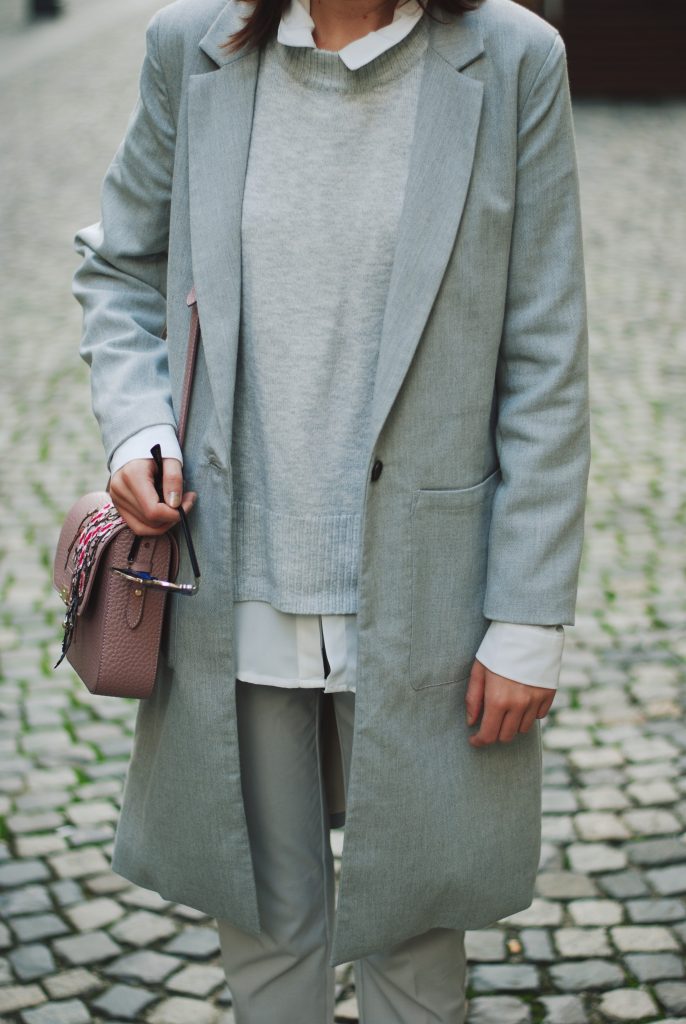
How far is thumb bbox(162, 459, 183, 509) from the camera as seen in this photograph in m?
1.95

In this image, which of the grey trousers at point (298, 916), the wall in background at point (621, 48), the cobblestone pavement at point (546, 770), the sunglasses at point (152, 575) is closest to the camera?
the sunglasses at point (152, 575)

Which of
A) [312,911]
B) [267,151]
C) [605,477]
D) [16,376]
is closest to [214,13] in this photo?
[267,151]

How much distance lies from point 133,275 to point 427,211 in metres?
0.52

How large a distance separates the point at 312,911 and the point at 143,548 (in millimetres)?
678

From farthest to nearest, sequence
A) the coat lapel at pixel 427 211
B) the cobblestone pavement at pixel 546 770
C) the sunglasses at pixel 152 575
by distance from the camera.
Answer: the cobblestone pavement at pixel 546 770 < the sunglasses at pixel 152 575 < the coat lapel at pixel 427 211

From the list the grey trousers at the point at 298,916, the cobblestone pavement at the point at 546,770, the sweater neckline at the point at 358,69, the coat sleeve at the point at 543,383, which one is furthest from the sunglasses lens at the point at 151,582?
the cobblestone pavement at the point at 546,770

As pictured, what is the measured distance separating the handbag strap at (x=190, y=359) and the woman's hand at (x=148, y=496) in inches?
2.8

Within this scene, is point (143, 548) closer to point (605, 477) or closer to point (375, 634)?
point (375, 634)

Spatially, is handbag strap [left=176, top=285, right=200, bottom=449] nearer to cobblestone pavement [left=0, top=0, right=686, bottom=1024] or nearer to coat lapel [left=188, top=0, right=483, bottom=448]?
coat lapel [left=188, top=0, right=483, bottom=448]

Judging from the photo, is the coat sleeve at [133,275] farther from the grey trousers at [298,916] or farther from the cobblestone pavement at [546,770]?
the cobblestone pavement at [546,770]

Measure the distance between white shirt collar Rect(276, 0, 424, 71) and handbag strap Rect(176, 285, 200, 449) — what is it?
0.37 m

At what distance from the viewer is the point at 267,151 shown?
1930 millimetres

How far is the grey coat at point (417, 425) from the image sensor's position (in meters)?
1.87

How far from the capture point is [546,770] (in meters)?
3.86
